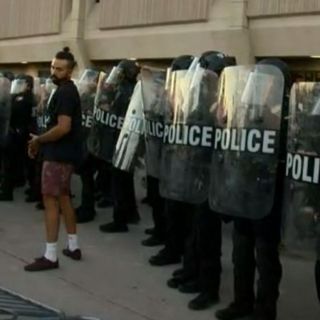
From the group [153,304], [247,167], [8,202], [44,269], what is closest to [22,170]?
[8,202]

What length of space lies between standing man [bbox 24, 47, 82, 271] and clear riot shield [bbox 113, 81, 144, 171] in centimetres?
78

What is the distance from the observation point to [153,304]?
6.04 m

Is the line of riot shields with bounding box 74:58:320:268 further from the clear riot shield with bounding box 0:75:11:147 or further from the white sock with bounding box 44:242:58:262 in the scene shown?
the clear riot shield with bounding box 0:75:11:147

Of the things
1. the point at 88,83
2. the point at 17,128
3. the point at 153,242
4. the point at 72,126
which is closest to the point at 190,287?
the point at 72,126

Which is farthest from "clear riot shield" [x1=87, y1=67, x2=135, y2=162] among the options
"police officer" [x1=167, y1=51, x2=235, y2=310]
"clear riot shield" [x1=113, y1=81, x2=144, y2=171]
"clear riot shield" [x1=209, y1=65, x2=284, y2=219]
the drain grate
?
the drain grate

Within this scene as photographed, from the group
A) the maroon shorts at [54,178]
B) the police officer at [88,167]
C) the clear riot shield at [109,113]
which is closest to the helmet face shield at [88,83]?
the police officer at [88,167]

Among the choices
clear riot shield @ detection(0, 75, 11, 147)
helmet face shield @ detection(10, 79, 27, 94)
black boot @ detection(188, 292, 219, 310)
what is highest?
helmet face shield @ detection(10, 79, 27, 94)

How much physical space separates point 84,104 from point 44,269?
2638 mm

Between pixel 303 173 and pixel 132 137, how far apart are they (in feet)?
9.71

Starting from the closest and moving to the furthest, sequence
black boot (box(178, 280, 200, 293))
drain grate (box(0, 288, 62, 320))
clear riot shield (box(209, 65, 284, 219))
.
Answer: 1. drain grate (box(0, 288, 62, 320))
2. clear riot shield (box(209, 65, 284, 219))
3. black boot (box(178, 280, 200, 293))

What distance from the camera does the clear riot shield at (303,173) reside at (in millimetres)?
4793

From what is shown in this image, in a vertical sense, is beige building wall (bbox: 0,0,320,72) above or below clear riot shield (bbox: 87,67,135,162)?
above

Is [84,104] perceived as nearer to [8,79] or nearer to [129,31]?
[8,79]

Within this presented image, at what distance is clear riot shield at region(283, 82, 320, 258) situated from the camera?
4793mm
